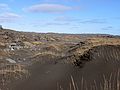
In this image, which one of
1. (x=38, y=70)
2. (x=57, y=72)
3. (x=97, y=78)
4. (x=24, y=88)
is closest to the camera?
(x=97, y=78)

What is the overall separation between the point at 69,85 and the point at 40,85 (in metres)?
1.77

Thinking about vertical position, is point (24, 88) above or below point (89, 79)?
below

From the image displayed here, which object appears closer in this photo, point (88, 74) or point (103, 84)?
point (103, 84)

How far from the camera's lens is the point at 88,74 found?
1032 cm

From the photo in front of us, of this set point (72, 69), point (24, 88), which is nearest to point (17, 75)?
point (24, 88)

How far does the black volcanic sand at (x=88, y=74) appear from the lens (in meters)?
9.24

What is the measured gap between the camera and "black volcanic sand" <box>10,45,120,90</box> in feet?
30.3

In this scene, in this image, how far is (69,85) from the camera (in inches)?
382

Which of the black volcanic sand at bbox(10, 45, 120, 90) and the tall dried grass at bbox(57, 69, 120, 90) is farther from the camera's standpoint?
the black volcanic sand at bbox(10, 45, 120, 90)

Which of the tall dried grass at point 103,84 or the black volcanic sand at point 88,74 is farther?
the black volcanic sand at point 88,74

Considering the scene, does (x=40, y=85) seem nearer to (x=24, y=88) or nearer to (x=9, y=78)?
(x=24, y=88)

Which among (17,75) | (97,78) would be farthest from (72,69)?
(17,75)

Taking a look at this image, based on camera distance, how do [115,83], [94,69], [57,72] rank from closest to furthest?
[115,83]
[94,69]
[57,72]

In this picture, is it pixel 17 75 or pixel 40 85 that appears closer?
pixel 40 85
